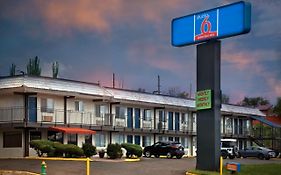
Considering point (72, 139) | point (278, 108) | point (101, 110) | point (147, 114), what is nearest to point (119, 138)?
point (101, 110)

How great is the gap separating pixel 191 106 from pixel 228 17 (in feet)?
105

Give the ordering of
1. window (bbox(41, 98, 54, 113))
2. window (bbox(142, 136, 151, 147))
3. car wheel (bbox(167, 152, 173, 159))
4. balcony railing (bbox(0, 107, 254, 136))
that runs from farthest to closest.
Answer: window (bbox(142, 136, 151, 147))
car wheel (bbox(167, 152, 173, 159))
window (bbox(41, 98, 54, 113))
balcony railing (bbox(0, 107, 254, 136))

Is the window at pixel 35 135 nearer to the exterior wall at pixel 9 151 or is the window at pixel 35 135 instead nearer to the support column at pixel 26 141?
the support column at pixel 26 141

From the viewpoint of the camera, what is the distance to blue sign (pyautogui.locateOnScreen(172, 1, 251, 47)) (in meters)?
28.4

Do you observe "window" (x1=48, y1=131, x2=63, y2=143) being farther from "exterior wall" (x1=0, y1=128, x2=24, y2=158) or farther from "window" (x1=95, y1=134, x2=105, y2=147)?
"window" (x1=95, y1=134, x2=105, y2=147)

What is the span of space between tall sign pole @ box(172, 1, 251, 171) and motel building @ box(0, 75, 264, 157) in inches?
593

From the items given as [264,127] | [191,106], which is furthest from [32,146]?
[264,127]

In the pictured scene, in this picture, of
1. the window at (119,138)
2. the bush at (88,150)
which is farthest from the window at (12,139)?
the window at (119,138)

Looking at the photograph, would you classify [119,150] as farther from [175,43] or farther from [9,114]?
[175,43]

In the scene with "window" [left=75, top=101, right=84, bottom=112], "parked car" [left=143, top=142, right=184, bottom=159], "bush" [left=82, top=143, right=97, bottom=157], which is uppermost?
"window" [left=75, top=101, right=84, bottom=112]

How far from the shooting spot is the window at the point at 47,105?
44.1 metres

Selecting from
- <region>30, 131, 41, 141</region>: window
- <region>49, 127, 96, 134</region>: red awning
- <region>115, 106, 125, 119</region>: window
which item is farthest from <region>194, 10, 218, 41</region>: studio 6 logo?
<region>115, 106, 125, 119</region>: window

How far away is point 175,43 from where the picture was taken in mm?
32031

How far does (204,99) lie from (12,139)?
65.0 feet
